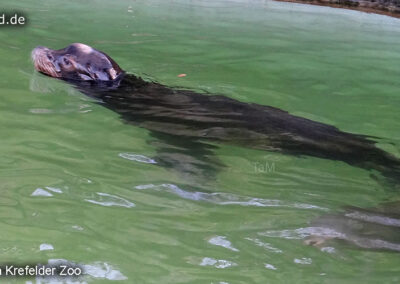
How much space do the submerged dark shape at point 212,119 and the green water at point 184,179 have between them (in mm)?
152

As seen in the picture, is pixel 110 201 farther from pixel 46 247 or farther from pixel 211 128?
pixel 211 128

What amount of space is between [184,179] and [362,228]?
3.98ft

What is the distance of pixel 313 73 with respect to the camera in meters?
7.96

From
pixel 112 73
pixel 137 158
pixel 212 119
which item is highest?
pixel 112 73

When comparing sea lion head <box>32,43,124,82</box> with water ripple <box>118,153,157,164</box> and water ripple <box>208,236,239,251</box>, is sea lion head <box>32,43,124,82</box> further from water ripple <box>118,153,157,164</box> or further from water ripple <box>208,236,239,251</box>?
water ripple <box>208,236,239,251</box>

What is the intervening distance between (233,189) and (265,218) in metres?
0.51

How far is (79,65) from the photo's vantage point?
251 inches

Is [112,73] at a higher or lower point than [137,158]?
higher

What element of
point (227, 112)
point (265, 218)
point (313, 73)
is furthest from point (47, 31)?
point (265, 218)

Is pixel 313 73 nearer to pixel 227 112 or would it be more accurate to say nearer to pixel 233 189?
pixel 227 112

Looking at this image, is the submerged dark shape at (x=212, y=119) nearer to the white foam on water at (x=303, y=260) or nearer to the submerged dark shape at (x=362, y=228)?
the submerged dark shape at (x=362, y=228)

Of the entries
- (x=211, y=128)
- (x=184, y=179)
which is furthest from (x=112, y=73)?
(x=184, y=179)

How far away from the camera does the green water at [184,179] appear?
2.87 meters

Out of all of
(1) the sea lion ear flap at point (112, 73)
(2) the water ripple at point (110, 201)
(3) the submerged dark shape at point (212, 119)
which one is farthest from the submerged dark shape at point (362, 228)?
(1) the sea lion ear flap at point (112, 73)
